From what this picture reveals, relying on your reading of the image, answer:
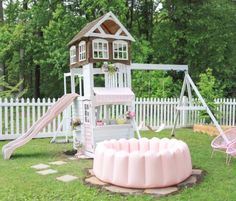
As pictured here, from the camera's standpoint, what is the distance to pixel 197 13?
53.7 ft

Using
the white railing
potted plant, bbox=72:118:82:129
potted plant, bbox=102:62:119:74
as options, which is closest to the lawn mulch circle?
potted plant, bbox=72:118:82:129

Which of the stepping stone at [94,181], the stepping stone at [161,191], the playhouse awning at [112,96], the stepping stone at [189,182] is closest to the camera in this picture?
the stepping stone at [161,191]

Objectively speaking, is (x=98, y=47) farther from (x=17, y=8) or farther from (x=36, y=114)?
(x=17, y=8)

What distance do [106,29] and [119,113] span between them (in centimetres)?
431

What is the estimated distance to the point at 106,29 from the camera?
26.1ft

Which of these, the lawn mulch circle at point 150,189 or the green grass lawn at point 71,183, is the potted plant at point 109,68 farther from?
the lawn mulch circle at point 150,189

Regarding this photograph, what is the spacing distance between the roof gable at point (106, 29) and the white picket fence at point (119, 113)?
339 cm

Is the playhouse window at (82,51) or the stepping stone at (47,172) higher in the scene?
the playhouse window at (82,51)

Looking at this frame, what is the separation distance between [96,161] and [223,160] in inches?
119

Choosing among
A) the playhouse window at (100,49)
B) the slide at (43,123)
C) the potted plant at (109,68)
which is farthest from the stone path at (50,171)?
the playhouse window at (100,49)

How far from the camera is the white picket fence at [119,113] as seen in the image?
10078mm

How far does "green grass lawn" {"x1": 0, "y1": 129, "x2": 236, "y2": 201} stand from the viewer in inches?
185

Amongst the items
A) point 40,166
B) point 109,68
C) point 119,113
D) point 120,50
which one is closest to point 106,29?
point 120,50

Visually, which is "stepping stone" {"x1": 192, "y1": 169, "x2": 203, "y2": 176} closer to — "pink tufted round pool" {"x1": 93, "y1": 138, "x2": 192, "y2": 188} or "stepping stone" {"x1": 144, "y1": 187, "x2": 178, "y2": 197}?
"pink tufted round pool" {"x1": 93, "y1": 138, "x2": 192, "y2": 188}
